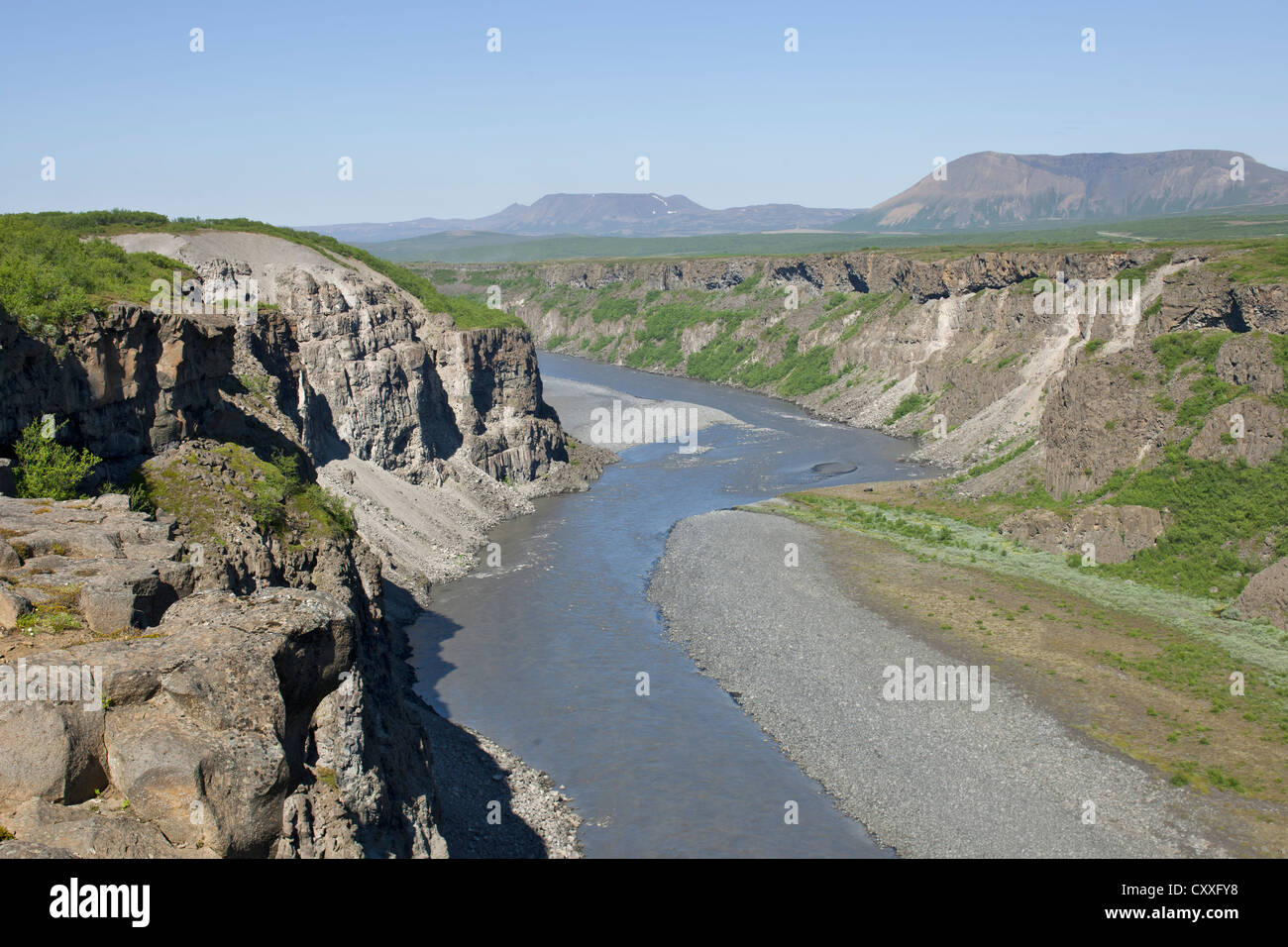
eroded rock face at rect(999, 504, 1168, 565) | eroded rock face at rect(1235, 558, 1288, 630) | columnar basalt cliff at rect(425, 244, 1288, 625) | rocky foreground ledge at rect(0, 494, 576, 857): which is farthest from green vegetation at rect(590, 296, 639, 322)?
rocky foreground ledge at rect(0, 494, 576, 857)

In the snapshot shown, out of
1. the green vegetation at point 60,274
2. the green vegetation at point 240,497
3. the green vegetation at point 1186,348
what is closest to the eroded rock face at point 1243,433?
the green vegetation at point 1186,348

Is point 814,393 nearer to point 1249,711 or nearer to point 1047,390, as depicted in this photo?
point 1047,390

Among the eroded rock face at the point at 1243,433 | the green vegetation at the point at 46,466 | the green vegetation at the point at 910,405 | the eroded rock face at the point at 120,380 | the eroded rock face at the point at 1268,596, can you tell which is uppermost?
the eroded rock face at the point at 120,380

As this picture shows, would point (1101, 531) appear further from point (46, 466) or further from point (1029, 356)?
point (46, 466)

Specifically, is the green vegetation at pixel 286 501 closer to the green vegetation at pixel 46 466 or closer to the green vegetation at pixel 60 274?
the green vegetation at pixel 46 466

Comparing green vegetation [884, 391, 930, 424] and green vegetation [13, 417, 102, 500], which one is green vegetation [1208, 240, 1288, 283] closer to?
green vegetation [884, 391, 930, 424]
